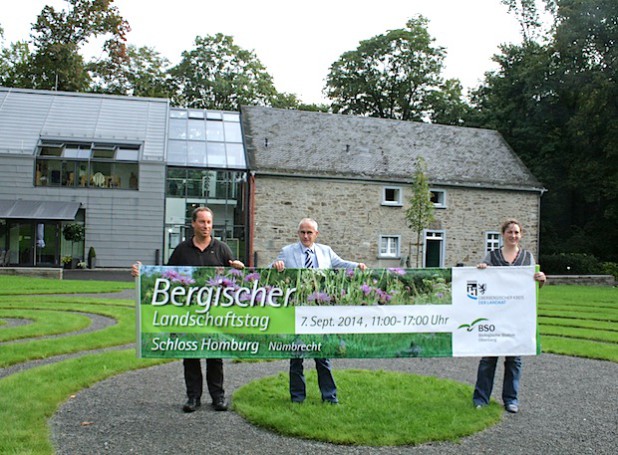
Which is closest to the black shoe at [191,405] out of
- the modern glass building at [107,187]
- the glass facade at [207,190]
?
the modern glass building at [107,187]

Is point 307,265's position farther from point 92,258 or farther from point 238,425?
point 92,258

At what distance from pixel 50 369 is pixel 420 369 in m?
4.76

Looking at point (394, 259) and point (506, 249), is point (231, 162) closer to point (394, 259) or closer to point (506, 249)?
point (394, 259)

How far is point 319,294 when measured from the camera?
6.58 m

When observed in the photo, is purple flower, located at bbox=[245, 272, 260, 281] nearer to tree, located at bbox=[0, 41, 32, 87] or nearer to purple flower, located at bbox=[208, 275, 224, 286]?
purple flower, located at bbox=[208, 275, 224, 286]

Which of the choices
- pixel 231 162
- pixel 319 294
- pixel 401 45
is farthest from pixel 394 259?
pixel 319 294

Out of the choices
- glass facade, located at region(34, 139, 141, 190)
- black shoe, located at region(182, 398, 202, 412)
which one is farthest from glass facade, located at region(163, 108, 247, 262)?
black shoe, located at region(182, 398, 202, 412)

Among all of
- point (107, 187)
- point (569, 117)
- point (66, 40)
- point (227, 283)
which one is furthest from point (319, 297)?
point (66, 40)

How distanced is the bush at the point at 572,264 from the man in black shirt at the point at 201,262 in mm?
30929

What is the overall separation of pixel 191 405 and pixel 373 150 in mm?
29958

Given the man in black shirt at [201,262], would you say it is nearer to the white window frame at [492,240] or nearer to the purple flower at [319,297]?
the purple flower at [319,297]

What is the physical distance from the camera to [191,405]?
6312 mm

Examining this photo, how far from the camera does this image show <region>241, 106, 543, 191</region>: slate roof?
3288 centimetres

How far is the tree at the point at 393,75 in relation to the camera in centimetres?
5038
